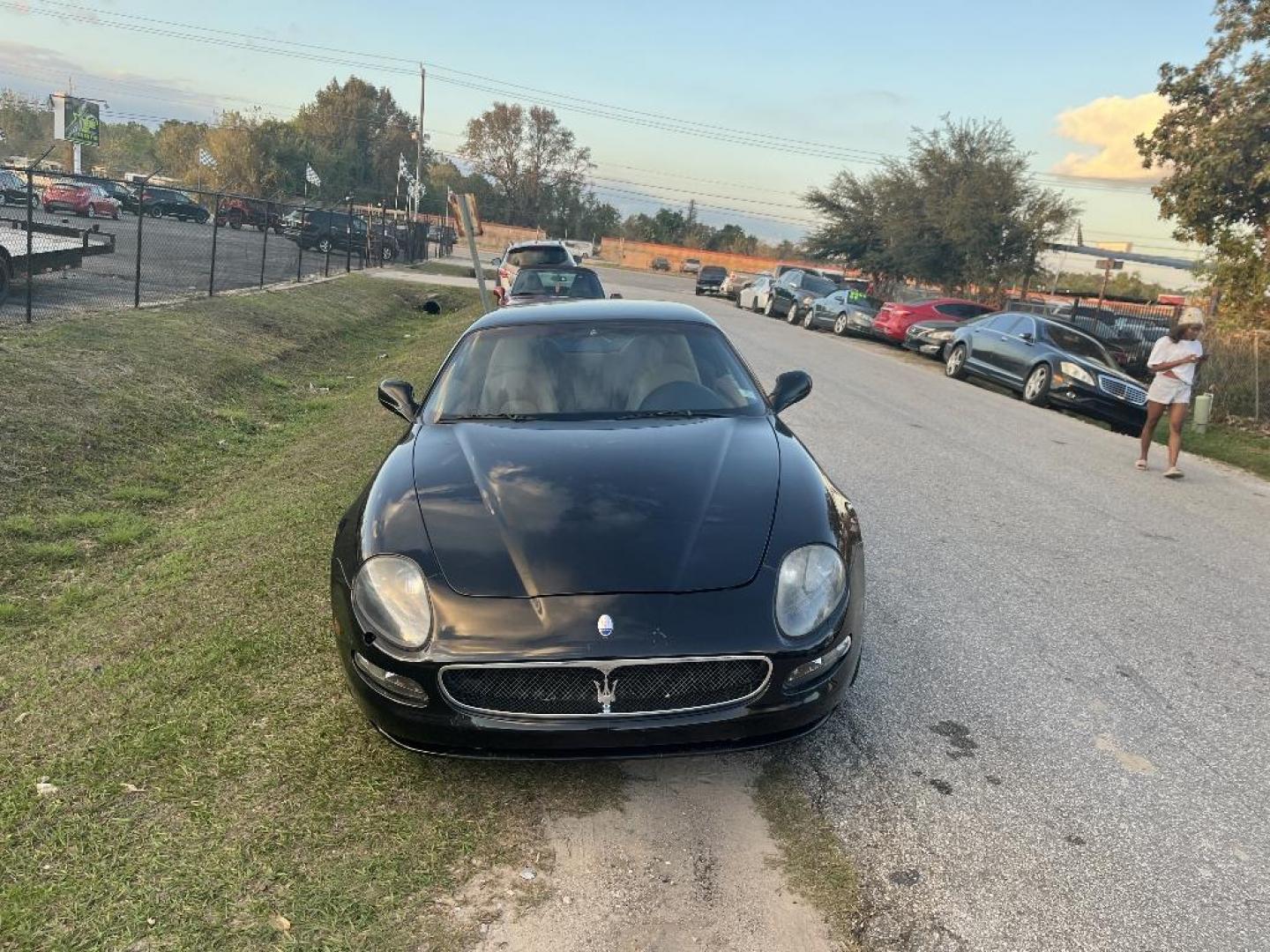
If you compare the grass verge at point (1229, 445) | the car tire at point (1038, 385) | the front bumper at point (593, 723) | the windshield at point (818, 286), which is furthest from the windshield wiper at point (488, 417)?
the windshield at point (818, 286)

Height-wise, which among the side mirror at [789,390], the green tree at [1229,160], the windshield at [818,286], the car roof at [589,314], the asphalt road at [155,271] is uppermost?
the green tree at [1229,160]

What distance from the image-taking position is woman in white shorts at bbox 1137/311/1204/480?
30.9 ft

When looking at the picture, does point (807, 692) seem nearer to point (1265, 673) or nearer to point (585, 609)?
point (585, 609)

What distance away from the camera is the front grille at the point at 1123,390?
1348cm

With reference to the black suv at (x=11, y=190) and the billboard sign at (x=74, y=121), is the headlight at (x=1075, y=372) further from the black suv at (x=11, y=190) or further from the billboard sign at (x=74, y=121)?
the billboard sign at (x=74, y=121)

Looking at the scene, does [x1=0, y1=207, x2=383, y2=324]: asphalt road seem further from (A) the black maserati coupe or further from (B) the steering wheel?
(A) the black maserati coupe

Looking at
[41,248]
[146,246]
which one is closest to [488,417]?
[41,248]

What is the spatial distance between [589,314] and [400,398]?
1.13 metres

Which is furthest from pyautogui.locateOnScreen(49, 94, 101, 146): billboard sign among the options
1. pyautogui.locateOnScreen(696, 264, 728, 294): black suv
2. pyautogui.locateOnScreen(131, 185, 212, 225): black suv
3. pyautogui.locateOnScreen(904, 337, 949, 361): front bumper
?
pyautogui.locateOnScreen(904, 337, 949, 361): front bumper

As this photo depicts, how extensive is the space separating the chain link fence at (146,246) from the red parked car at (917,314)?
13859 mm

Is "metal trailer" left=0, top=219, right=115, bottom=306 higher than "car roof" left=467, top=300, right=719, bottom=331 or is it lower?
lower

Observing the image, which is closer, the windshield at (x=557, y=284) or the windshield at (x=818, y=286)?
the windshield at (x=557, y=284)

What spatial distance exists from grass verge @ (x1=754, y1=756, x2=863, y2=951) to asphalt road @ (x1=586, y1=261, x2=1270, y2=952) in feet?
0.17

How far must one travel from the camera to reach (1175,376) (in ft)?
31.4
